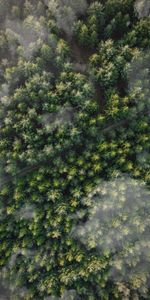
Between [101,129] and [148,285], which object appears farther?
[101,129]

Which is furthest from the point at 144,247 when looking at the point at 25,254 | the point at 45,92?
the point at 45,92

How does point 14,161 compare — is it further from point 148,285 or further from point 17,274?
point 148,285

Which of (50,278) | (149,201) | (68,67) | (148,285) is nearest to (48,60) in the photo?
(68,67)

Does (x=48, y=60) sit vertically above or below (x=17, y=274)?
above

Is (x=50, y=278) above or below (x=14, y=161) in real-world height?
below

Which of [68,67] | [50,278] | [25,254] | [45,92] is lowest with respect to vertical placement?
[50,278]

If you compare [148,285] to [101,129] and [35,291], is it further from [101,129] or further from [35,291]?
[101,129]
